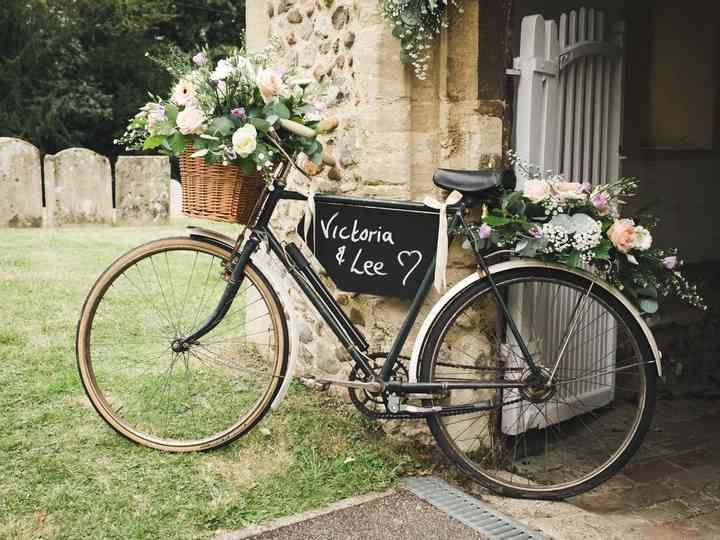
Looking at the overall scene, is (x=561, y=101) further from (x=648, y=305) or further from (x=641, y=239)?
(x=648, y=305)

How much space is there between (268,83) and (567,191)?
4.04ft

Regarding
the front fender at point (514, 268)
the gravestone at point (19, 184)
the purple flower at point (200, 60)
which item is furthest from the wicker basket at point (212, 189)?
the gravestone at point (19, 184)

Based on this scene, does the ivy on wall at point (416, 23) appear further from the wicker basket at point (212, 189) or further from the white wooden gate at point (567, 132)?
the wicker basket at point (212, 189)

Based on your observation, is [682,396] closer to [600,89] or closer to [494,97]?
[600,89]

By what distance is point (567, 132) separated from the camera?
4.01 meters

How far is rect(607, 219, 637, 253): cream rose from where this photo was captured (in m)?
3.26

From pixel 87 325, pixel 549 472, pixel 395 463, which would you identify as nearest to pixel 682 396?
pixel 549 472

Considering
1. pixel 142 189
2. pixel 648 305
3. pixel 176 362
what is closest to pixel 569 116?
pixel 648 305

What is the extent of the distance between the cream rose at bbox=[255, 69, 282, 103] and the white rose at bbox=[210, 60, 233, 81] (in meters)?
0.12

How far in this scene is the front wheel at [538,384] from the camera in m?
3.39

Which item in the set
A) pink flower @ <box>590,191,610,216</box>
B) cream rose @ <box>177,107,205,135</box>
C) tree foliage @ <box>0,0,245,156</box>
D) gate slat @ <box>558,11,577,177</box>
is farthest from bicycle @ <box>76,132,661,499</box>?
tree foliage @ <box>0,0,245,156</box>

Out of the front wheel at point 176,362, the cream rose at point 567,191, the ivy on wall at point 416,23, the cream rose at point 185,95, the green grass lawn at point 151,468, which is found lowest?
the green grass lawn at point 151,468

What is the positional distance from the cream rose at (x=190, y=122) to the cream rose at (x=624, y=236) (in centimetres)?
164

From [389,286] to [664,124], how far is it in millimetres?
3797
